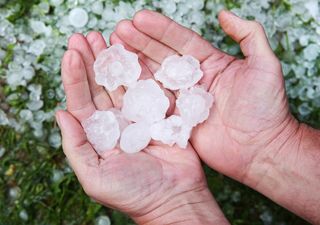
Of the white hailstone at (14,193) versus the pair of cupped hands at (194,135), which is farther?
the white hailstone at (14,193)

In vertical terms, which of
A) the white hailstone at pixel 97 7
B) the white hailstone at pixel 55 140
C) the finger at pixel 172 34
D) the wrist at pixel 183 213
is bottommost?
the white hailstone at pixel 55 140

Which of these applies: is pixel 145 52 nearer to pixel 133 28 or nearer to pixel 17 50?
pixel 133 28

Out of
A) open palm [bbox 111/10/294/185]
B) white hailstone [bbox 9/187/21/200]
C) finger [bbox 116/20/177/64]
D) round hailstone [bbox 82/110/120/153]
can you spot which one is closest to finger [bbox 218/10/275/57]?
open palm [bbox 111/10/294/185]

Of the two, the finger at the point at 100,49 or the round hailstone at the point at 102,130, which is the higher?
the finger at the point at 100,49

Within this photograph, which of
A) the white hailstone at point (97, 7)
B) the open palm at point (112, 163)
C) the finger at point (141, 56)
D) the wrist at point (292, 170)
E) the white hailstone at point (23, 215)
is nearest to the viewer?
the open palm at point (112, 163)

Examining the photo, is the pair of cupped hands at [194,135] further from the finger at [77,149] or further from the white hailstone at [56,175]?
the white hailstone at [56,175]

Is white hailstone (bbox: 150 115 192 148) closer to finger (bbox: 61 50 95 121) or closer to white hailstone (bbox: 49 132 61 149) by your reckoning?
finger (bbox: 61 50 95 121)

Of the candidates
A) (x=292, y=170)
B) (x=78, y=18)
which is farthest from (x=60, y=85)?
(x=292, y=170)

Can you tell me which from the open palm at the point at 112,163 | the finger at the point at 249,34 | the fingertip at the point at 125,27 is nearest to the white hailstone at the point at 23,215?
the open palm at the point at 112,163
